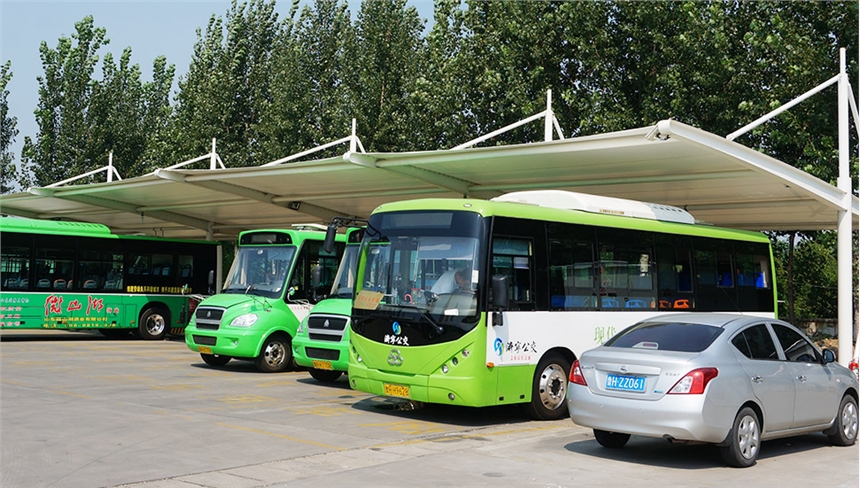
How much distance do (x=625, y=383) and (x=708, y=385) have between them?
2.74 feet

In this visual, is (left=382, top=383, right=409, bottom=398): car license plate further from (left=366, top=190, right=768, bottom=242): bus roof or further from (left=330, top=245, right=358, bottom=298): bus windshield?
Result: (left=330, top=245, right=358, bottom=298): bus windshield

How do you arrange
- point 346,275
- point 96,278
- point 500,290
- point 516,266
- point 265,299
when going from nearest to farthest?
point 500,290 → point 516,266 → point 346,275 → point 265,299 → point 96,278

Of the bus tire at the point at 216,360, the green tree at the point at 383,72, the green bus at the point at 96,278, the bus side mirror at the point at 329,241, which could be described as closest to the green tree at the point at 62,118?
the green tree at the point at 383,72

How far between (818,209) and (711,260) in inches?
228

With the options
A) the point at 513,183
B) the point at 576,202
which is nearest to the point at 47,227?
the point at 513,183

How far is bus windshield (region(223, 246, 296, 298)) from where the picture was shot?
18.7 meters

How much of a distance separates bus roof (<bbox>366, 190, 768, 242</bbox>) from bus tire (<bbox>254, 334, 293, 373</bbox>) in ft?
18.1

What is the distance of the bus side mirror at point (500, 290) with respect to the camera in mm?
11789

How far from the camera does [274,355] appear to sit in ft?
61.3

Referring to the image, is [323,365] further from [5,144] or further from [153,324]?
[5,144]

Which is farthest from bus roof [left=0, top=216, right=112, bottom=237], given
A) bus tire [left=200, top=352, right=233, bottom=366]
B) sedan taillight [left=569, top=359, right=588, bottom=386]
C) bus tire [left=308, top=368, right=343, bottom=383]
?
sedan taillight [left=569, top=359, right=588, bottom=386]

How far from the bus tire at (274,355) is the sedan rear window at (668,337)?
9.59m

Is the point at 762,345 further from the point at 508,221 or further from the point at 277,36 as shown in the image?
the point at 277,36

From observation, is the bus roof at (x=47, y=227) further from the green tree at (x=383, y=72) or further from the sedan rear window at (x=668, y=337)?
the sedan rear window at (x=668, y=337)
